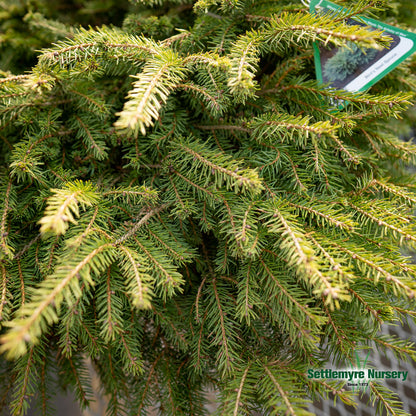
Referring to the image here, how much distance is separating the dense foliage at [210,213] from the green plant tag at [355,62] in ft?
0.12

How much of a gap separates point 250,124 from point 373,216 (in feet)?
0.70

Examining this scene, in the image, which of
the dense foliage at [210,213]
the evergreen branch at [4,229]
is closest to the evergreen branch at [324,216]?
the dense foliage at [210,213]

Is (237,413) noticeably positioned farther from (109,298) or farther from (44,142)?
(44,142)

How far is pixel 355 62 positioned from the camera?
1.58ft

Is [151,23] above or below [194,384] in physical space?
above

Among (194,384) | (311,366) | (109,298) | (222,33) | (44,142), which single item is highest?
(222,33)

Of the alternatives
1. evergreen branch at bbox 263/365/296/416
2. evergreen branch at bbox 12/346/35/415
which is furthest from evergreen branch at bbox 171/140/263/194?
evergreen branch at bbox 12/346/35/415

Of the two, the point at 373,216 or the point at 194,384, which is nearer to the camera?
the point at 373,216

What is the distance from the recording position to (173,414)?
475mm

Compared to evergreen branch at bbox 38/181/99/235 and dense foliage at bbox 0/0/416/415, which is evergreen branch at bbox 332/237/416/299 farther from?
evergreen branch at bbox 38/181/99/235

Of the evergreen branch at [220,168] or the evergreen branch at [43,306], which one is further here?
the evergreen branch at [220,168]

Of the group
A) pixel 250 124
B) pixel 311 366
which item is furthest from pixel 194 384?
pixel 250 124

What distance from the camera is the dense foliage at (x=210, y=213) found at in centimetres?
39

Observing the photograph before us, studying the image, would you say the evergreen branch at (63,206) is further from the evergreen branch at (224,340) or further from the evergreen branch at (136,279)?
the evergreen branch at (224,340)
